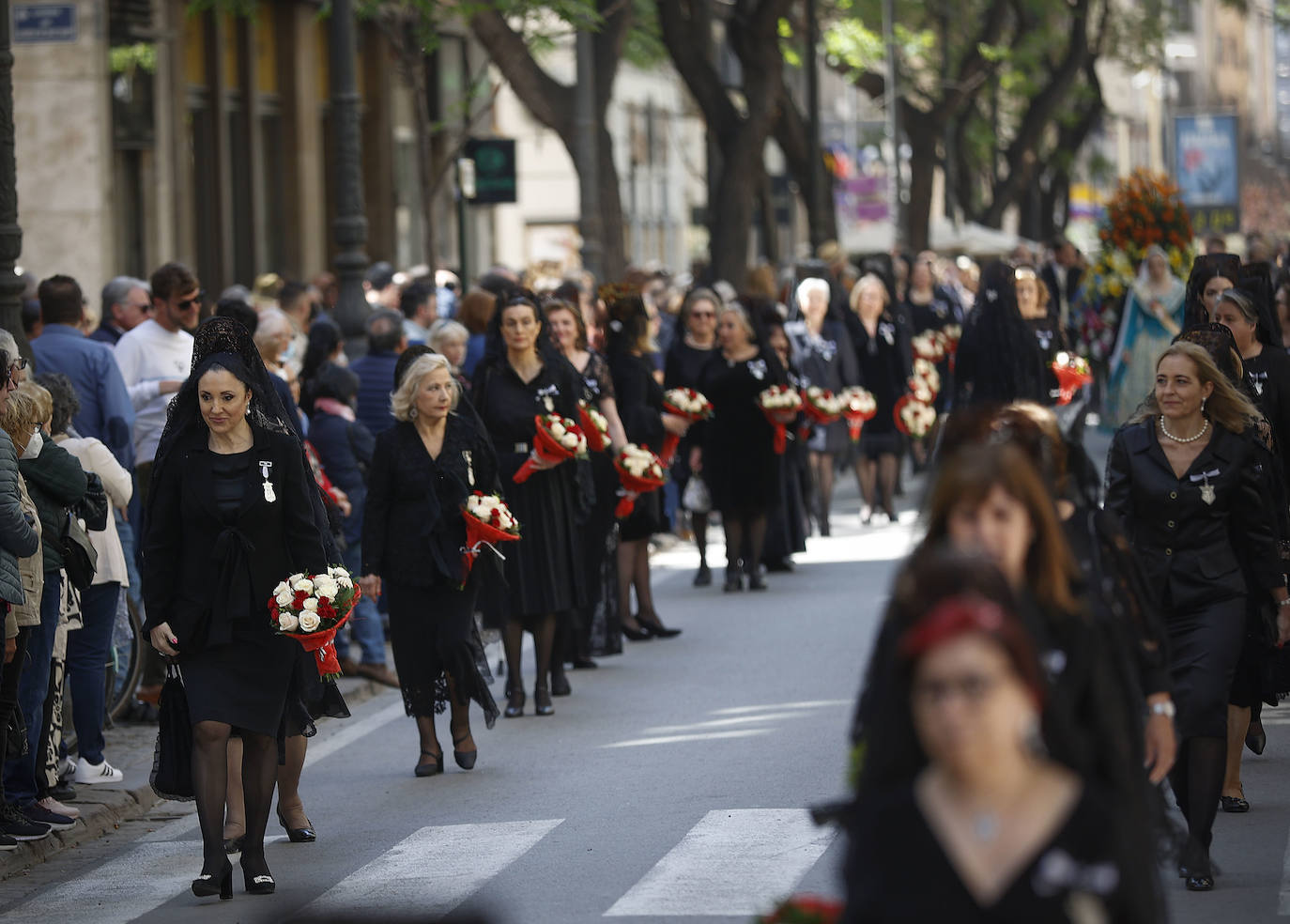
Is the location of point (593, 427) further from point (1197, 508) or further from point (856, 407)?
point (856, 407)

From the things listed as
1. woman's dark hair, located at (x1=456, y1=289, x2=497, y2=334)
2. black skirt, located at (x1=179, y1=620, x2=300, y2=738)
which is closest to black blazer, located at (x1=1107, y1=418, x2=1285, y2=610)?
black skirt, located at (x1=179, y1=620, x2=300, y2=738)

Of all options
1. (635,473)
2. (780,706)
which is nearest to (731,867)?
(780,706)

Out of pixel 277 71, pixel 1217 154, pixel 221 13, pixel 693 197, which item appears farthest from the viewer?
pixel 693 197

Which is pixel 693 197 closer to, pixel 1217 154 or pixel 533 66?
pixel 1217 154

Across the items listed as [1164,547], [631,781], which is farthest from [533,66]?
[1164,547]

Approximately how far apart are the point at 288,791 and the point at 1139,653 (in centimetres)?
430

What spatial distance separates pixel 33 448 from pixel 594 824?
8.63 feet

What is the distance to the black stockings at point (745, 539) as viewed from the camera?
16891 millimetres

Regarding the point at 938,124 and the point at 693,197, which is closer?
the point at 938,124

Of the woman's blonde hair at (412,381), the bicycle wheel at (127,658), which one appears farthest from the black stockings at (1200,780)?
the bicycle wheel at (127,658)

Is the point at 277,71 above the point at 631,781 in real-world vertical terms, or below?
above

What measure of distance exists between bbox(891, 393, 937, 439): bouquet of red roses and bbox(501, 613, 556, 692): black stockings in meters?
8.71

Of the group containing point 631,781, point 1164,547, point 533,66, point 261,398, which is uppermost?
point 533,66

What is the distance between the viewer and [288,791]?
928 cm
